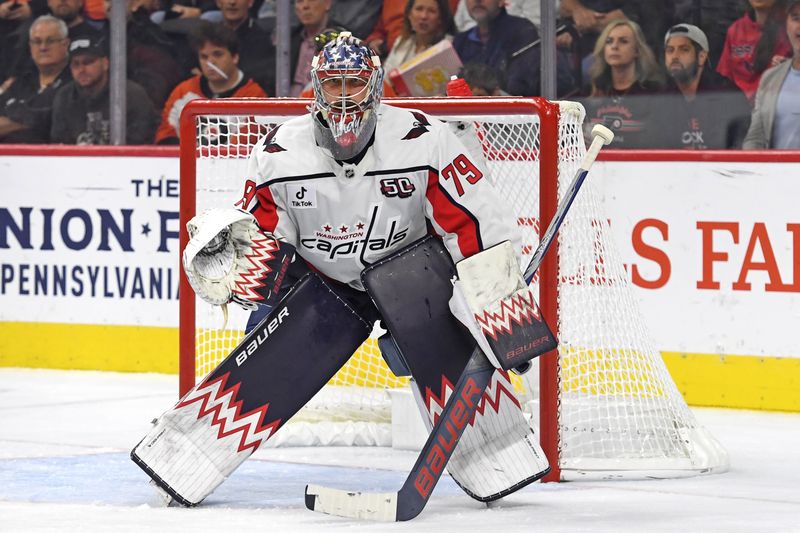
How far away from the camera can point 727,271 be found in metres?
6.48

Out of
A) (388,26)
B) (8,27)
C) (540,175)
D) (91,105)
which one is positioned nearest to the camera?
(540,175)

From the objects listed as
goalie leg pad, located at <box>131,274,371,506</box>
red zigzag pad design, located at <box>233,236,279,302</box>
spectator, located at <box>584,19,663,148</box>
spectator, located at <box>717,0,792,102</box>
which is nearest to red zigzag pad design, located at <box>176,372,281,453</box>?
goalie leg pad, located at <box>131,274,371,506</box>

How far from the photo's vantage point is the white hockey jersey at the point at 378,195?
Answer: 14.7 feet

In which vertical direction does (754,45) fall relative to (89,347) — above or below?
above

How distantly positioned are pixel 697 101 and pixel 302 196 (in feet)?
9.29

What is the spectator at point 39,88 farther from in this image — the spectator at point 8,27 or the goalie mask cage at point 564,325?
the goalie mask cage at point 564,325

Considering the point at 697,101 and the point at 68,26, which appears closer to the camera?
the point at 697,101

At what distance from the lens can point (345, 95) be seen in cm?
443

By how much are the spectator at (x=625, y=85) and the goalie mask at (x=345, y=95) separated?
270cm

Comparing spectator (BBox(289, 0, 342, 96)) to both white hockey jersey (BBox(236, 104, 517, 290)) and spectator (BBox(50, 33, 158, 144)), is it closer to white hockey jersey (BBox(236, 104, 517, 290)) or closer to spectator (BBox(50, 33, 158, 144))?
spectator (BBox(50, 33, 158, 144))

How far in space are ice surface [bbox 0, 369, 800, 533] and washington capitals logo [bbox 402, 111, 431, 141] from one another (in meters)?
0.92

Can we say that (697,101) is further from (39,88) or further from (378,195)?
A: (39,88)

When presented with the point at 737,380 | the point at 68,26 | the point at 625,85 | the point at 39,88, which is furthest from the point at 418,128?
the point at 39,88

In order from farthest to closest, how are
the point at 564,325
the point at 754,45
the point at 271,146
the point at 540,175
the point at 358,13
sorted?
the point at 358,13 → the point at 754,45 → the point at 564,325 → the point at 540,175 → the point at 271,146
